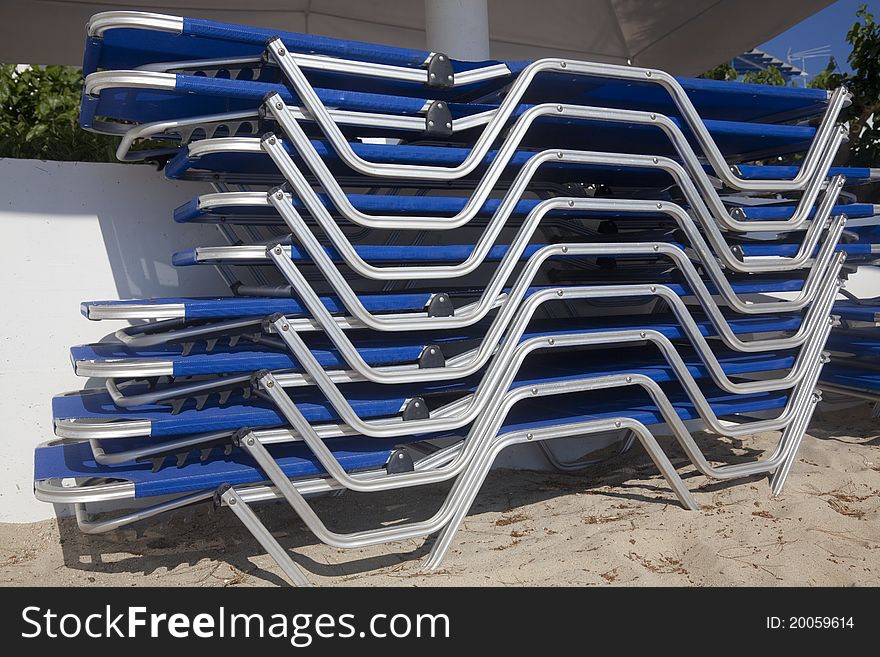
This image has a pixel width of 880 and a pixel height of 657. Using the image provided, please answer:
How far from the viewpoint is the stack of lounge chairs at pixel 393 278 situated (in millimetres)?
2248

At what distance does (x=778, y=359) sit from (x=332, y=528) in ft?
5.73

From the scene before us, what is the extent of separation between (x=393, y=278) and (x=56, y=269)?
1.38 m

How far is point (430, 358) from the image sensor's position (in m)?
2.51

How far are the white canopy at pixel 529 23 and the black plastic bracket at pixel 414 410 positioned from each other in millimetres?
3625

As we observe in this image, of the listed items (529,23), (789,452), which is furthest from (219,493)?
(529,23)

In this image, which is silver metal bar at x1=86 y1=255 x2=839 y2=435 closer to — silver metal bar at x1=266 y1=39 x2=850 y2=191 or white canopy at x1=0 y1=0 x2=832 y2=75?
silver metal bar at x1=266 y1=39 x2=850 y2=191

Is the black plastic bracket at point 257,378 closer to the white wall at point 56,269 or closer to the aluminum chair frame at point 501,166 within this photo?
the aluminum chair frame at point 501,166

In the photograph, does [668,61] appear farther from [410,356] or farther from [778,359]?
[410,356]

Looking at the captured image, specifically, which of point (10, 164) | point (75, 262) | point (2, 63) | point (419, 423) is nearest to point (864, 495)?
point (419, 423)

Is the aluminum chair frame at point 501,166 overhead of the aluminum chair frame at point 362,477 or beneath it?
overhead

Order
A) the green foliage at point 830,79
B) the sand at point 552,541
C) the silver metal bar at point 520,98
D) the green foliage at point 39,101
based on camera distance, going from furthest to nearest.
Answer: the green foliage at point 830,79 < the green foliage at point 39,101 < the sand at point 552,541 < the silver metal bar at point 520,98

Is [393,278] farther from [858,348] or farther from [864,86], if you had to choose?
[864,86]

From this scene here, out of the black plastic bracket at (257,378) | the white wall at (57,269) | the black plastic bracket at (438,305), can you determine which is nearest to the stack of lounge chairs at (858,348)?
the black plastic bracket at (438,305)
